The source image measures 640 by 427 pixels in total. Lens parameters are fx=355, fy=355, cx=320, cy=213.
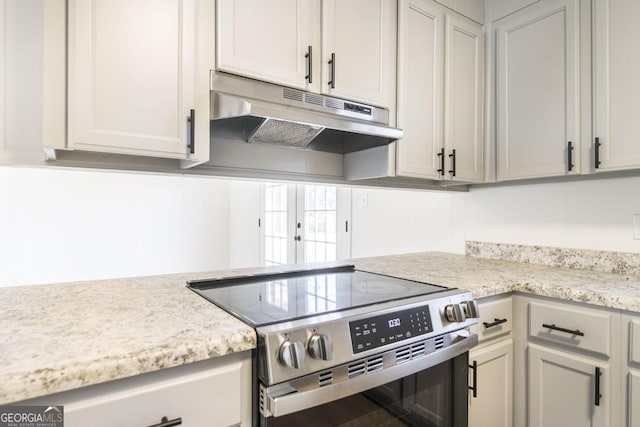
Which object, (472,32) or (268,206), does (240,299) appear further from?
(268,206)

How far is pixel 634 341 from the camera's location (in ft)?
3.83

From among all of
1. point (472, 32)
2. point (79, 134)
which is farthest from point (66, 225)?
point (472, 32)

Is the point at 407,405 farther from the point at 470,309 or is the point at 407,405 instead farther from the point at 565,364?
the point at 565,364

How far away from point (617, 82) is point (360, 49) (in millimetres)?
1089

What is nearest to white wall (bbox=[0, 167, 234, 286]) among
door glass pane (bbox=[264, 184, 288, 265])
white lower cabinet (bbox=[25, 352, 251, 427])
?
door glass pane (bbox=[264, 184, 288, 265])

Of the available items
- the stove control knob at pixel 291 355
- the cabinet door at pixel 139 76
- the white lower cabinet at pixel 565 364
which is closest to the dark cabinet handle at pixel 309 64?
the cabinet door at pixel 139 76

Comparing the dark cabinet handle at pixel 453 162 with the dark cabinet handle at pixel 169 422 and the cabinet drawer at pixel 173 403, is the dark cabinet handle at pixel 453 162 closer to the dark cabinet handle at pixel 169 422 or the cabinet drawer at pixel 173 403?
the cabinet drawer at pixel 173 403

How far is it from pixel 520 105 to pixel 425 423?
157cm

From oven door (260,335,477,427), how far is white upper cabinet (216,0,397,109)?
107 cm

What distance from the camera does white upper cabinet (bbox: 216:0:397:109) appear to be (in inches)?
50.1

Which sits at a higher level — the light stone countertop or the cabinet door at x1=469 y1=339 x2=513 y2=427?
the light stone countertop

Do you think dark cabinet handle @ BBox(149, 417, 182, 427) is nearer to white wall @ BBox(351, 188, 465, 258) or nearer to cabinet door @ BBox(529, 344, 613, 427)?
cabinet door @ BBox(529, 344, 613, 427)

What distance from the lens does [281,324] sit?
87cm

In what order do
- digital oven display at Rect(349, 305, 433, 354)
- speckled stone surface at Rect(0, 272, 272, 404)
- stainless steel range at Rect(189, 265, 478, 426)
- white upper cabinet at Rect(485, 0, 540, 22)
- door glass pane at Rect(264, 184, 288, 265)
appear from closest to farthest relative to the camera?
speckled stone surface at Rect(0, 272, 272, 404), stainless steel range at Rect(189, 265, 478, 426), digital oven display at Rect(349, 305, 433, 354), white upper cabinet at Rect(485, 0, 540, 22), door glass pane at Rect(264, 184, 288, 265)
